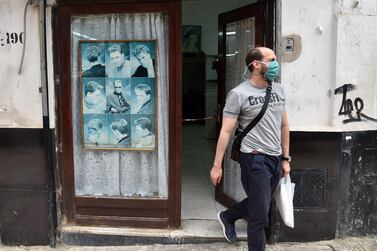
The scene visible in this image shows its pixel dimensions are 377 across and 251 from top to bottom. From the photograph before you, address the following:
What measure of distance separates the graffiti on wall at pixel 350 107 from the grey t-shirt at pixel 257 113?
900mm

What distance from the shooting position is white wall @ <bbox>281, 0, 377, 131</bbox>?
3.96m

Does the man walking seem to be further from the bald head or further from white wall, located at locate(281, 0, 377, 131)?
white wall, located at locate(281, 0, 377, 131)

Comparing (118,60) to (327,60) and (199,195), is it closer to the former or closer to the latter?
(327,60)

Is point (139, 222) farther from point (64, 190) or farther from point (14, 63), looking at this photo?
point (14, 63)

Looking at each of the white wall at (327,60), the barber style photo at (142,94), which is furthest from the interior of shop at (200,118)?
the barber style photo at (142,94)

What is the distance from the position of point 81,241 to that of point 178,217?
0.98 metres

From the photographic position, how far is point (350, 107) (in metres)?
4.07

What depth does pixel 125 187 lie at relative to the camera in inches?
172

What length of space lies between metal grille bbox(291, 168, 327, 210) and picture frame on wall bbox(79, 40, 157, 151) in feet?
4.69

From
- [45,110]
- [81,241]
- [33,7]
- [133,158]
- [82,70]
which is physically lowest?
[81,241]

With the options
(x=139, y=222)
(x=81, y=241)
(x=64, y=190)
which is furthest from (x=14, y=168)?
(x=139, y=222)

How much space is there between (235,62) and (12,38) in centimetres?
228

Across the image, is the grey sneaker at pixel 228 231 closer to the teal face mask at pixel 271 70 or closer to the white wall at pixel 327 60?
the white wall at pixel 327 60

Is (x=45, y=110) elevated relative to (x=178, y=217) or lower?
elevated
